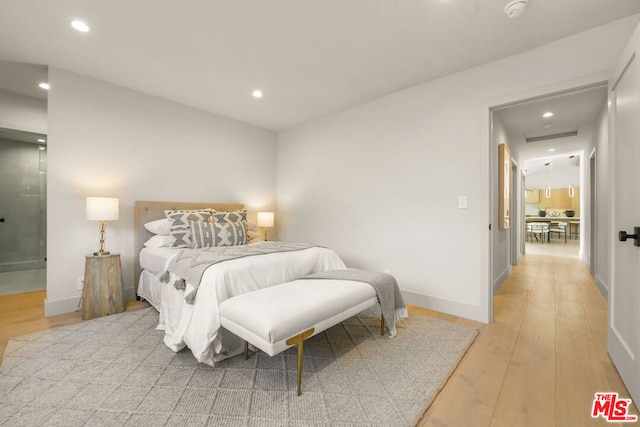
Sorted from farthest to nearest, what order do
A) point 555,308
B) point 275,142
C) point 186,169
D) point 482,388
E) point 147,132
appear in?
point 275,142, point 186,169, point 147,132, point 555,308, point 482,388

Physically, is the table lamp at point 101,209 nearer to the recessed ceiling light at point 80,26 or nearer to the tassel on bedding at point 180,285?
the tassel on bedding at point 180,285

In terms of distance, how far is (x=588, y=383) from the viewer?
1.74 metres

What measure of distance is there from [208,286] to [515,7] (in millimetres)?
2940

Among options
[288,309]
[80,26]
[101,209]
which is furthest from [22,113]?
[288,309]

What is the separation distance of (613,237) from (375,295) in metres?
1.70

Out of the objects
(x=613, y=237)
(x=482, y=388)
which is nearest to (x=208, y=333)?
(x=482, y=388)

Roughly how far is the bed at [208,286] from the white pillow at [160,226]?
208 millimetres

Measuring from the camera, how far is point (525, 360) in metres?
2.02

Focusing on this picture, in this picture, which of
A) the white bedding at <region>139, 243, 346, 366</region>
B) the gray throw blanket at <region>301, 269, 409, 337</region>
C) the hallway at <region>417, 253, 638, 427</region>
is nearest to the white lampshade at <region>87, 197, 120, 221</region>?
the white bedding at <region>139, 243, 346, 366</region>

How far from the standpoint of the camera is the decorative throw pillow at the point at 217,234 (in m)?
3.12

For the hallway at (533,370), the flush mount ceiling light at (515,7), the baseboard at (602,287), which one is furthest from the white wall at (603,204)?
the flush mount ceiling light at (515,7)

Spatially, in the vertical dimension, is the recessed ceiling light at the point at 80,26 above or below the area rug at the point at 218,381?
above

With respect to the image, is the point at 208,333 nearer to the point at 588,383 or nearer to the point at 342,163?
the point at 588,383

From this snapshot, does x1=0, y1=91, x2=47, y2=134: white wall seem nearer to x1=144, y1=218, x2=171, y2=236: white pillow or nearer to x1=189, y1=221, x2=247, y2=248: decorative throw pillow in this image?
x1=144, y1=218, x2=171, y2=236: white pillow
